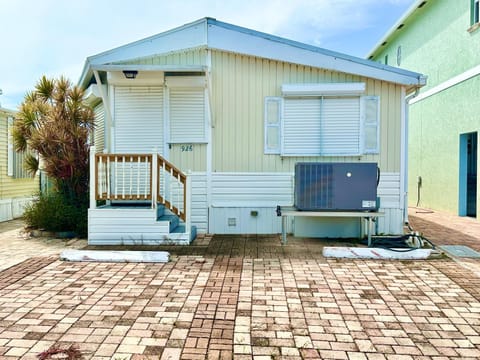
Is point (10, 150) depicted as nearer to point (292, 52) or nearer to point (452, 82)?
point (292, 52)

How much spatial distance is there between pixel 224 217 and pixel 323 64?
11.6 ft

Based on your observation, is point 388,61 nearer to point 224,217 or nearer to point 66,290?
point 224,217

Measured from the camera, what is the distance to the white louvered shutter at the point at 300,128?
21.9 ft

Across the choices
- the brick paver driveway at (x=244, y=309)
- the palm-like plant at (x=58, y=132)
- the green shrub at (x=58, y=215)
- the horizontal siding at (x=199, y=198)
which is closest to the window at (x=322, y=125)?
the horizontal siding at (x=199, y=198)

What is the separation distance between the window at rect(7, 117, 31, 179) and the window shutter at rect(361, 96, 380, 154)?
8.40m

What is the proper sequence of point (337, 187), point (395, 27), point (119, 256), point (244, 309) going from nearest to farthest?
point (244, 309), point (119, 256), point (337, 187), point (395, 27)

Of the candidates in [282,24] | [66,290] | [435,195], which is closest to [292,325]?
[66,290]

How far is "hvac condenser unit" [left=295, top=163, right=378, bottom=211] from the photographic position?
5605mm

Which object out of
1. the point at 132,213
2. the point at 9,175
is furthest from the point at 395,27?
the point at 9,175

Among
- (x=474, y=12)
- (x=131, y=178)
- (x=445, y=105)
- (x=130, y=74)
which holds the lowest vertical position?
(x=131, y=178)

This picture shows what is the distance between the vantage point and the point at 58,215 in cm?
673

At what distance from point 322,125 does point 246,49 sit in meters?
2.09

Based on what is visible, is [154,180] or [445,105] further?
[445,105]

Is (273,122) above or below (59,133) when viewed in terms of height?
above
